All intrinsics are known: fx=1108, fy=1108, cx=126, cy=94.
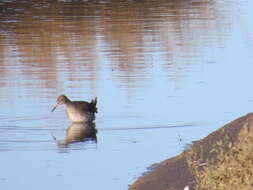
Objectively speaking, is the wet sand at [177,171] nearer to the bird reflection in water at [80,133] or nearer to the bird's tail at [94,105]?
the bird reflection in water at [80,133]

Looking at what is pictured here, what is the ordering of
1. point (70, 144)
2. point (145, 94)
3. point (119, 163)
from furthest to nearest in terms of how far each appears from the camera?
point (145, 94), point (70, 144), point (119, 163)

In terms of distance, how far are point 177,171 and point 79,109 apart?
4592 millimetres

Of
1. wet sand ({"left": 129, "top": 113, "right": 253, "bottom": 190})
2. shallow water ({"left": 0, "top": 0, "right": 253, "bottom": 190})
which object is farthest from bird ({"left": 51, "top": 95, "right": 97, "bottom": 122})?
wet sand ({"left": 129, "top": 113, "right": 253, "bottom": 190})

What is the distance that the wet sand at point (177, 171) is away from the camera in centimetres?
1149

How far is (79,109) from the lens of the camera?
16.4m

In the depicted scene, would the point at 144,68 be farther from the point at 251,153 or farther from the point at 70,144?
the point at 251,153

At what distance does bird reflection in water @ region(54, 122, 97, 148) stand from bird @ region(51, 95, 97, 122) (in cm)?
10

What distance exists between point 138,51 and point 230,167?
50.1 feet

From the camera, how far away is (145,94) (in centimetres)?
1838

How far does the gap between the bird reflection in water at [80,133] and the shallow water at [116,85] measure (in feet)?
0.32

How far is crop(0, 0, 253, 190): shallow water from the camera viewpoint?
13.8 m

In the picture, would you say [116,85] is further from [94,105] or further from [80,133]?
[80,133]

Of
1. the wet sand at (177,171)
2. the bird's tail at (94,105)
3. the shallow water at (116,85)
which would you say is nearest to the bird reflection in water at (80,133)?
the shallow water at (116,85)

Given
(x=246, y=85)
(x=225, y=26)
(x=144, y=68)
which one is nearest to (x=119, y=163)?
(x=246, y=85)
